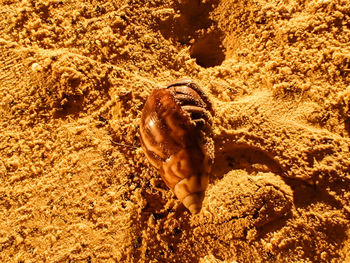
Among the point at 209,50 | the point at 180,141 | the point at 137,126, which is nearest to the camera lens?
the point at 180,141

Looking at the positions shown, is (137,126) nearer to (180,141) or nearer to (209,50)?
(180,141)

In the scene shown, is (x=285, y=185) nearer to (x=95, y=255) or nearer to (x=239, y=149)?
(x=239, y=149)

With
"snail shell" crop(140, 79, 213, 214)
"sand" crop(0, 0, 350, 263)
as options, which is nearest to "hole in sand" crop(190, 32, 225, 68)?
"sand" crop(0, 0, 350, 263)

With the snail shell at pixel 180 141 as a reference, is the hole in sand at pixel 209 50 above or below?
above

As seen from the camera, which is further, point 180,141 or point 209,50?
point 209,50

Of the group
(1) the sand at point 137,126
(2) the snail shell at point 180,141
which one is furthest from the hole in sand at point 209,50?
(2) the snail shell at point 180,141

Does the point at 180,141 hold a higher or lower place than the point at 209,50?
lower

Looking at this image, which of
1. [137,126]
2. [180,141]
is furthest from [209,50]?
[180,141]

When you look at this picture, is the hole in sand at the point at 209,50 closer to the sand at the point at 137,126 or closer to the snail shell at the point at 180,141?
the sand at the point at 137,126
